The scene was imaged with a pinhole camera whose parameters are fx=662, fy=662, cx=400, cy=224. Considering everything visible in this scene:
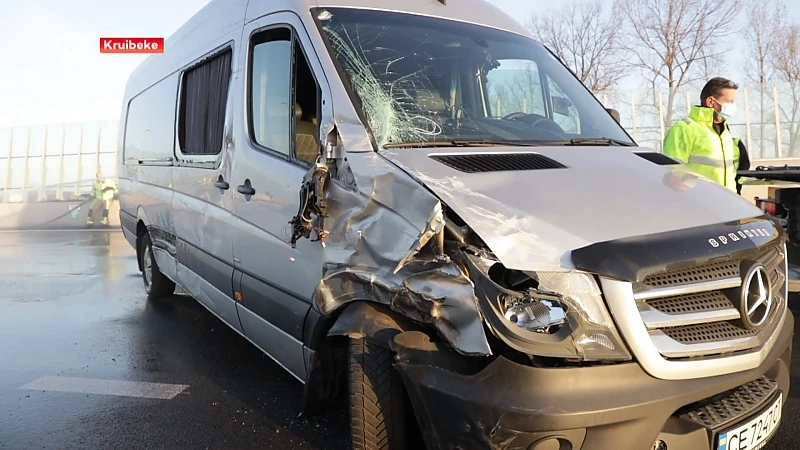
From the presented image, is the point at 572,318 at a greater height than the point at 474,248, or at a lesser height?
lesser

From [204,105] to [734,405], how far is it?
3.99 metres

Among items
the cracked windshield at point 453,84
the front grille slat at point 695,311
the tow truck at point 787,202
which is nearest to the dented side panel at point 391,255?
the cracked windshield at point 453,84

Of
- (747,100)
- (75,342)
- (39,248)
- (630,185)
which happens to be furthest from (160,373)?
(747,100)

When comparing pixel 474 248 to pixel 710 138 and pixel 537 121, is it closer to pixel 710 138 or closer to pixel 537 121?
pixel 537 121

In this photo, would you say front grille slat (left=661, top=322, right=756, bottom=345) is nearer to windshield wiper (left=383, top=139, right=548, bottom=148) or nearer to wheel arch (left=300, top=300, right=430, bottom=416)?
wheel arch (left=300, top=300, right=430, bottom=416)

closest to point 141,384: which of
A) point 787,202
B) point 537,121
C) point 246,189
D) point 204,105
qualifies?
point 246,189

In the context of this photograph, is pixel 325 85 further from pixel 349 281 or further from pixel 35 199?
pixel 35 199

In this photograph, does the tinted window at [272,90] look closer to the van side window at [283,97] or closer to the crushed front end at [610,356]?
the van side window at [283,97]

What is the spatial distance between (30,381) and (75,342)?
3.45 feet

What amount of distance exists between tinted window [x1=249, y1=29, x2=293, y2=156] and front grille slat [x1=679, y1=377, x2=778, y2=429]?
223cm

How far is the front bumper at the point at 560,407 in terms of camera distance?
214 cm

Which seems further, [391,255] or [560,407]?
[391,255]

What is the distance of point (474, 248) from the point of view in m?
2.36
